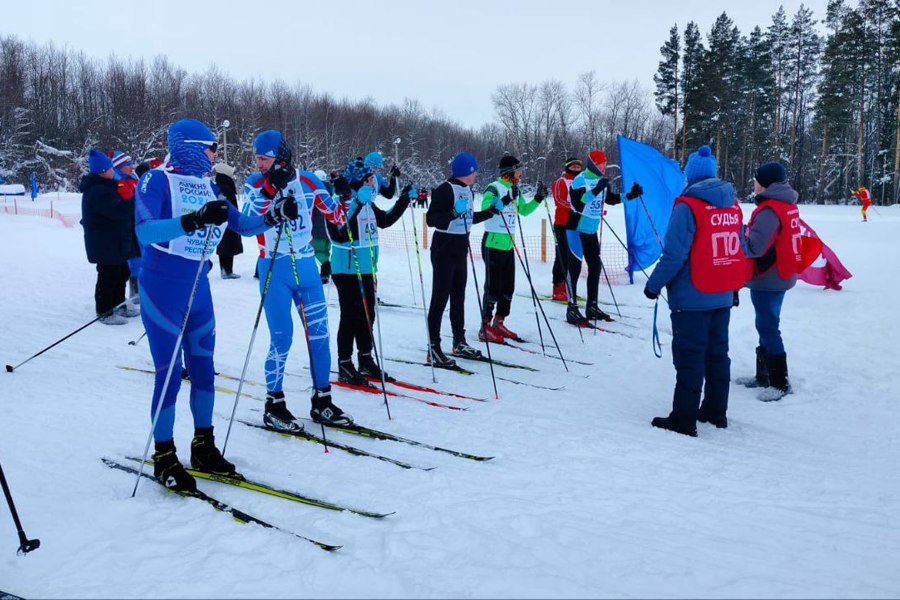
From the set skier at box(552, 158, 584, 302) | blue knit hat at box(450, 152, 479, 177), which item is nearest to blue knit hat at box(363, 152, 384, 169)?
blue knit hat at box(450, 152, 479, 177)

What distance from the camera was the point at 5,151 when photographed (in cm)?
4434

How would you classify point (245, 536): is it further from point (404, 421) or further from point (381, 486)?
point (404, 421)

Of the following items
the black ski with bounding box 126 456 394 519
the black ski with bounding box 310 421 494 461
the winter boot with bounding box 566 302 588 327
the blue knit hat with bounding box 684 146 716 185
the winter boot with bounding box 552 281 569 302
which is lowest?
the black ski with bounding box 310 421 494 461

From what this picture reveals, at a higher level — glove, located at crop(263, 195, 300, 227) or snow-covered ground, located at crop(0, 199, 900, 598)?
glove, located at crop(263, 195, 300, 227)

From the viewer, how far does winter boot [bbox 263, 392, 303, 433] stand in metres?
4.03

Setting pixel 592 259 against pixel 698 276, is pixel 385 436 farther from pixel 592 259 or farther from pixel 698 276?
pixel 592 259

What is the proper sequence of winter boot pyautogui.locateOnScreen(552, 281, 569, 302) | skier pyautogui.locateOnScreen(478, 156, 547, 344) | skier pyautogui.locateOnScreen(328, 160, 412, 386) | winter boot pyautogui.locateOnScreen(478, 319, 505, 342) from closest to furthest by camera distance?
1. skier pyautogui.locateOnScreen(328, 160, 412, 386)
2. skier pyautogui.locateOnScreen(478, 156, 547, 344)
3. winter boot pyautogui.locateOnScreen(478, 319, 505, 342)
4. winter boot pyautogui.locateOnScreen(552, 281, 569, 302)

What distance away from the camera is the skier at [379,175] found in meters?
5.25

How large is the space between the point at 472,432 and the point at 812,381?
11.1 ft

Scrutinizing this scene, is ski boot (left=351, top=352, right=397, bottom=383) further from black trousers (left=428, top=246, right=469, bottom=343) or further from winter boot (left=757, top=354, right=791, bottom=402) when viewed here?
winter boot (left=757, top=354, right=791, bottom=402)

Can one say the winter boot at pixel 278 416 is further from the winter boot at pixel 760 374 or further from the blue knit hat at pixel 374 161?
the winter boot at pixel 760 374

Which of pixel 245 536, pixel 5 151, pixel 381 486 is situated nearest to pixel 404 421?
pixel 381 486

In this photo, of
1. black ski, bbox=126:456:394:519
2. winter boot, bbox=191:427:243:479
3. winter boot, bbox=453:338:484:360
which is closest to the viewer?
black ski, bbox=126:456:394:519

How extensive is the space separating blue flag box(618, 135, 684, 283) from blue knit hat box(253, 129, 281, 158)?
17.1 feet
